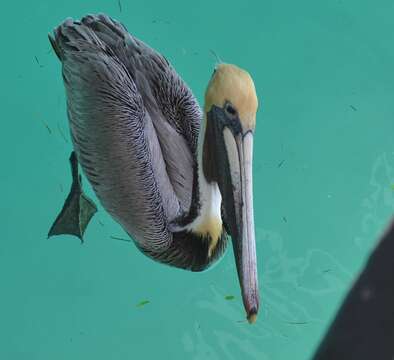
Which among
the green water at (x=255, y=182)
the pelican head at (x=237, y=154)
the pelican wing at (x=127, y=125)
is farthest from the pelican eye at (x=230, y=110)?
the green water at (x=255, y=182)

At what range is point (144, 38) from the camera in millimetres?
2254

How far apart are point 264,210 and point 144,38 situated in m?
0.66

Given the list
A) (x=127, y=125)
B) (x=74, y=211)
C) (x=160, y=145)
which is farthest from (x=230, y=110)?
(x=74, y=211)

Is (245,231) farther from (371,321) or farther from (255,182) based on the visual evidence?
(371,321)

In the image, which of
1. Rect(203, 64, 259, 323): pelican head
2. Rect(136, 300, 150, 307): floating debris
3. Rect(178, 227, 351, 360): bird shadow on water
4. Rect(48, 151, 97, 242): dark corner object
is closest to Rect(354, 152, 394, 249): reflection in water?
Rect(178, 227, 351, 360): bird shadow on water

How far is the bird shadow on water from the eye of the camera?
2.08 meters

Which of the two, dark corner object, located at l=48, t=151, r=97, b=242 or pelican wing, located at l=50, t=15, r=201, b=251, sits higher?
pelican wing, located at l=50, t=15, r=201, b=251

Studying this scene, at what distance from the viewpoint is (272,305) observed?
215 centimetres

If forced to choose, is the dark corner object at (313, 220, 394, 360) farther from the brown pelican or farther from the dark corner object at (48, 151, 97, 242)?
the dark corner object at (48, 151, 97, 242)

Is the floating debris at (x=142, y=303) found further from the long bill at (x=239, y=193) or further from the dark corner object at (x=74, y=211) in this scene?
the long bill at (x=239, y=193)

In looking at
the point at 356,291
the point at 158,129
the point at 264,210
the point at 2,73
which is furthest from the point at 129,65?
the point at 356,291

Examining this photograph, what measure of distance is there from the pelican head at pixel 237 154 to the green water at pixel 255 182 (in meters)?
0.68

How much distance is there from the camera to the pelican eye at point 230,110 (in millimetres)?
1357

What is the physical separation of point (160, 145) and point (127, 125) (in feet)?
0.73
